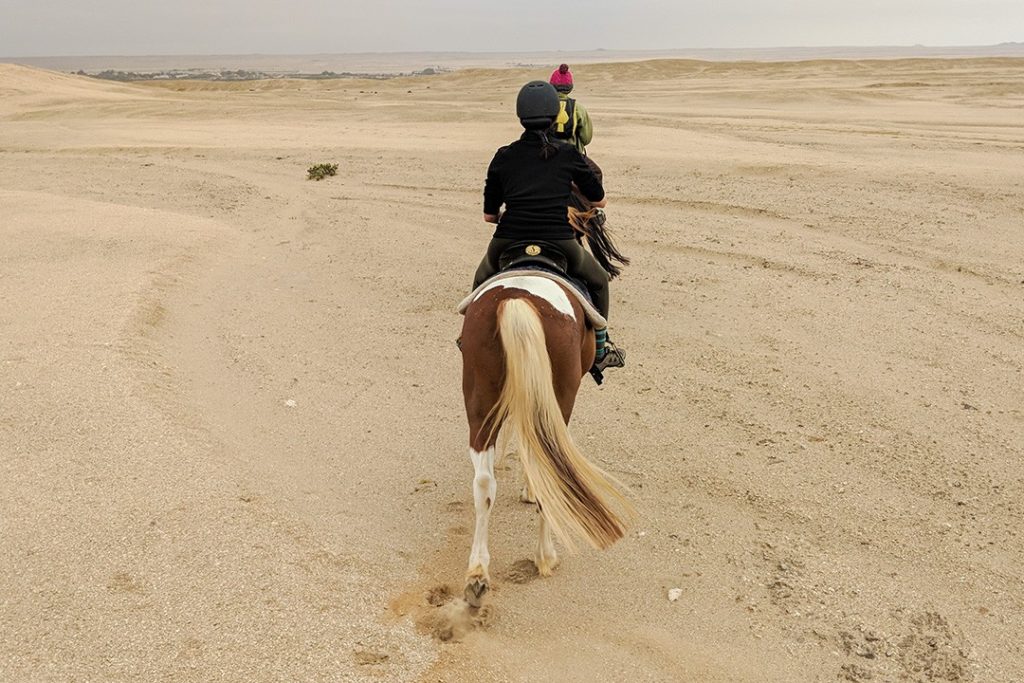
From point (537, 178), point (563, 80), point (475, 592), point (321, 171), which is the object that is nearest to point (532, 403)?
point (475, 592)

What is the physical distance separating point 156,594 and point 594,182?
3229mm

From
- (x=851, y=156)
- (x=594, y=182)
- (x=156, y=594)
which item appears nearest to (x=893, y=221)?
(x=851, y=156)

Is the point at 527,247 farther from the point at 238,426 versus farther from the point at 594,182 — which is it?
the point at 238,426

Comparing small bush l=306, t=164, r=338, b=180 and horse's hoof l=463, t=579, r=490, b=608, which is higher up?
small bush l=306, t=164, r=338, b=180

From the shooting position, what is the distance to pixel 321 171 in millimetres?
16500

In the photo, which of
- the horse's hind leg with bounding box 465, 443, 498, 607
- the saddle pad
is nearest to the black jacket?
the saddle pad

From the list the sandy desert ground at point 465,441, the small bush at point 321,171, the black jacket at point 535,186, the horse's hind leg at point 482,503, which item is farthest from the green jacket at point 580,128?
the small bush at point 321,171

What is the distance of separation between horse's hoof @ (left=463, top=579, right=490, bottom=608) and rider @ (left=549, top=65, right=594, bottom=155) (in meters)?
4.17

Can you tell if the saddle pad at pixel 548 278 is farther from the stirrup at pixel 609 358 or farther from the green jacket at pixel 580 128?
the green jacket at pixel 580 128

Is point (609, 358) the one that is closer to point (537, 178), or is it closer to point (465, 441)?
point (537, 178)

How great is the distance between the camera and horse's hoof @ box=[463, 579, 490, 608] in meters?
4.05

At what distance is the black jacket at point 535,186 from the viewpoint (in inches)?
178

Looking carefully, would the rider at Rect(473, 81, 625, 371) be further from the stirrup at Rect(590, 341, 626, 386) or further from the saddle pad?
the stirrup at Rect(590, 341, 626, 386)

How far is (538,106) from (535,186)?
1.41ft
